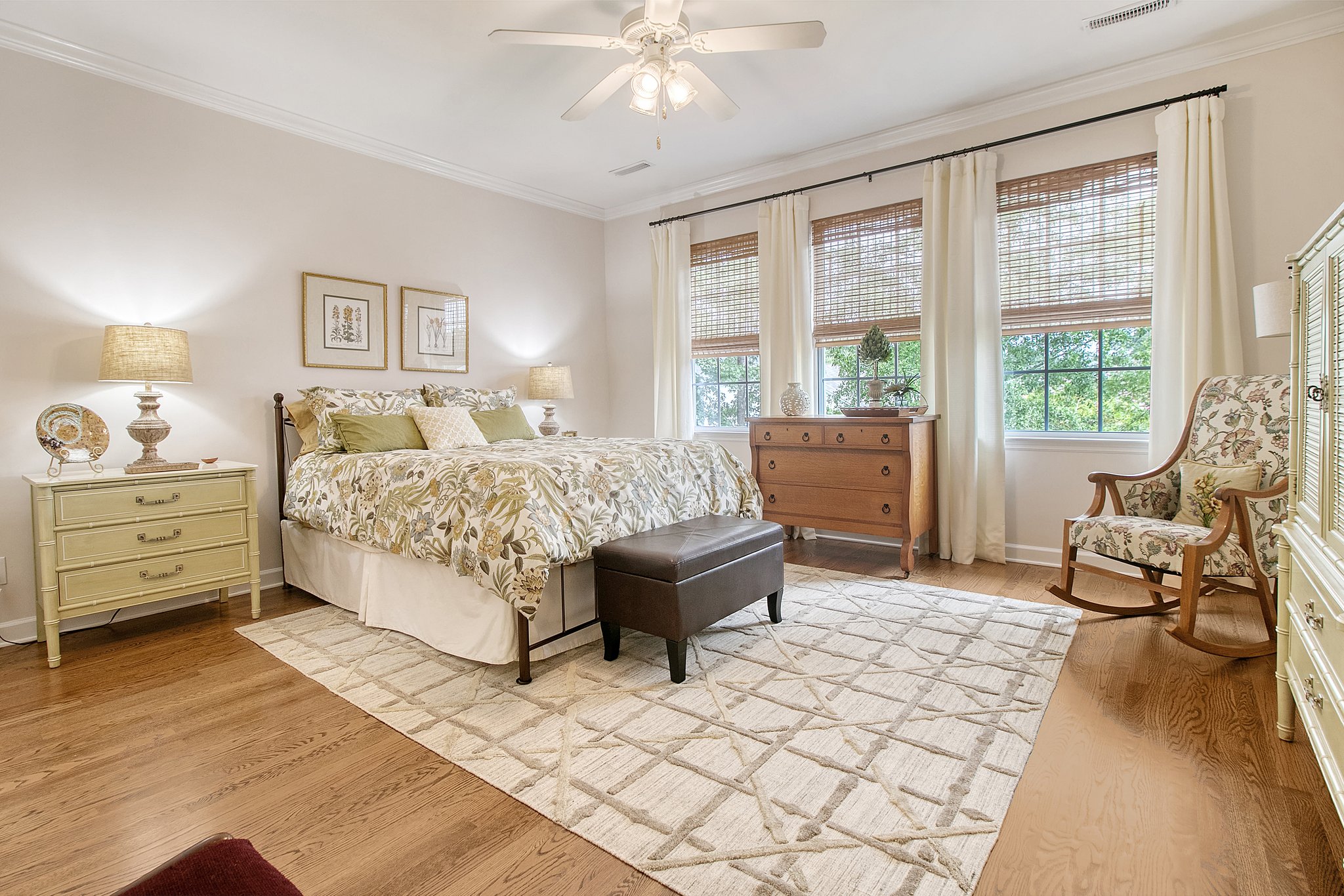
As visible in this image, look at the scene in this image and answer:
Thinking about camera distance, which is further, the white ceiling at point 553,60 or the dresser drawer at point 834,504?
the dresser drawer at point 834,504

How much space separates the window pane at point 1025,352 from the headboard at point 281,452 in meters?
4.38

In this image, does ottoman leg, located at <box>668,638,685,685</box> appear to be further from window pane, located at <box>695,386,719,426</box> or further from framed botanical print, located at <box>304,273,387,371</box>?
window pane, located at <box>695,386,719,426</box>

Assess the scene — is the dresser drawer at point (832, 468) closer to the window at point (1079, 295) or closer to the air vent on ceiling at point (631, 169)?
the window at point (1079, 295)

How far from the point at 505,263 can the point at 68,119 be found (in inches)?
101

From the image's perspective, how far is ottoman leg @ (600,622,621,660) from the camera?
2.60 meters

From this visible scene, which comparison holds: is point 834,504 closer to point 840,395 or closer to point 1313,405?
point 840,395

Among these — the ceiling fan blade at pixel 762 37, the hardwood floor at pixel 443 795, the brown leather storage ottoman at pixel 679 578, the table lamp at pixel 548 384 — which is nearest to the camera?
the hardwood floor at pixel 443 795

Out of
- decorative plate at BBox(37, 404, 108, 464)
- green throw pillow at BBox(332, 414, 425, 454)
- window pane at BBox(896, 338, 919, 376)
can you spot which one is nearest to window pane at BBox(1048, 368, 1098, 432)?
window pane at BBox(896, 338, 919, 376)

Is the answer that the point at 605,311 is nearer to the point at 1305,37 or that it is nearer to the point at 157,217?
the point at 157,217

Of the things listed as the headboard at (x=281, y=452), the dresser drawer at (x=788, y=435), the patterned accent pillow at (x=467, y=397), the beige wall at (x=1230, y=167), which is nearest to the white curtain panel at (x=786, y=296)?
the beige wall at (x=1230, y=167)

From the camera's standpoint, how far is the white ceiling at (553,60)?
2.90 m

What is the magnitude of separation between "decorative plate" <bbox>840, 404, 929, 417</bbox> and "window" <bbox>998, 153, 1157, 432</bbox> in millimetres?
521

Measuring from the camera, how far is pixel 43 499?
2666mm

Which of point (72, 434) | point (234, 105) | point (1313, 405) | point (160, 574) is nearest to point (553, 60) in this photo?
point (234, 105)
